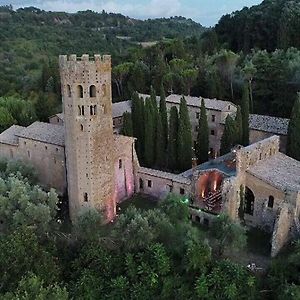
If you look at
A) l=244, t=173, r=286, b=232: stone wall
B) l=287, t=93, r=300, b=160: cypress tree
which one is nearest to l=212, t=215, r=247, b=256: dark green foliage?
Answer: l=244, t=173, r=286, b=232: stone wall

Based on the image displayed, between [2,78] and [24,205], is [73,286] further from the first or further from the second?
[2,78]

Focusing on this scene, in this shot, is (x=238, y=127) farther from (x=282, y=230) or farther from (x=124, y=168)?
(x=282, y=230)

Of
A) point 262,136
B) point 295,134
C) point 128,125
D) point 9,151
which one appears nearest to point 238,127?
point 262,136

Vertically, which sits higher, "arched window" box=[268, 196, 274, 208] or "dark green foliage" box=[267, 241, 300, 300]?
"arched window" box=[268, 196, 274, 208]

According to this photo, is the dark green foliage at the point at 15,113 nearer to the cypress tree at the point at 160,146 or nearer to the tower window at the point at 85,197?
the cypress tree at the point at 160,146

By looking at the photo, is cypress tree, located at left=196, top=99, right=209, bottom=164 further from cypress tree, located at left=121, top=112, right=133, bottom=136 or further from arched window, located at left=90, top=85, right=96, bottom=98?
arched window, located at left=90, top=85, right=96, bottom=98

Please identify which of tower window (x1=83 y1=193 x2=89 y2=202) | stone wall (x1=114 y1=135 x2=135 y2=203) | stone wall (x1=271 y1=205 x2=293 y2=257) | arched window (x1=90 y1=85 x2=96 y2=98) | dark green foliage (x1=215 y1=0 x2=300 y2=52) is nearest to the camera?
stone wall (x1=271 y1=205 x2=293 y2=257)
